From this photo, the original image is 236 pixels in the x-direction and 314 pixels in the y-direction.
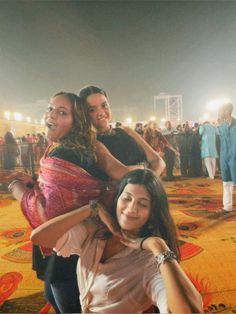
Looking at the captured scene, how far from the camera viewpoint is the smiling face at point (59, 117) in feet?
3.46

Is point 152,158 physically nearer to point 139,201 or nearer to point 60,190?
point 139,201

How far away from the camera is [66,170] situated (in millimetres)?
1007

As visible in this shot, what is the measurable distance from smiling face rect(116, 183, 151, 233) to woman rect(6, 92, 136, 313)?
10cm

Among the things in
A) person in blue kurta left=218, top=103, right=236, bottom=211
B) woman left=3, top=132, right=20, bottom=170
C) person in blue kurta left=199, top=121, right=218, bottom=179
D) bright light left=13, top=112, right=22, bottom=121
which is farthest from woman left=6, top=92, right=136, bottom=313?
bright light left=13, top=112, right=22, bottom=121

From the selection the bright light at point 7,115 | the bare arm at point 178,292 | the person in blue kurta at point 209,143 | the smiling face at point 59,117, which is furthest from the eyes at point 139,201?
the bright light at point 7,115

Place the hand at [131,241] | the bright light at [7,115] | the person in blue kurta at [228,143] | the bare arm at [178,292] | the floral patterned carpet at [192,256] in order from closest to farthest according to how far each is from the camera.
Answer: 1. the bare arm at [178,292]
2. the hand at [131,241]
3. the floral patterned carpet at [192,256]
4. the person in blue kurta at [228,143]
5. the bright light at [7,115]

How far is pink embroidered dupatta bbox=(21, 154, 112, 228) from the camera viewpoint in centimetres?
100

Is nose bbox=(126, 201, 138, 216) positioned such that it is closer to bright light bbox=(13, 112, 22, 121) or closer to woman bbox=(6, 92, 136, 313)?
woman bbox=(6, 92, 136, 313)

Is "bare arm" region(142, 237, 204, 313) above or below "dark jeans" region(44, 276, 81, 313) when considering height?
above

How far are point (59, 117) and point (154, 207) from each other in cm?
49

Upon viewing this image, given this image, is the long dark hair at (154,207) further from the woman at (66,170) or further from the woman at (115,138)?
the woman at (115,138)

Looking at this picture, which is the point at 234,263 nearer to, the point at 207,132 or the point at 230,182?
the point at 230,182

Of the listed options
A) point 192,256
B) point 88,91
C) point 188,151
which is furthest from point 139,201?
point 188,151

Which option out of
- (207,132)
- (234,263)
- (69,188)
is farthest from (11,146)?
(69,188)
